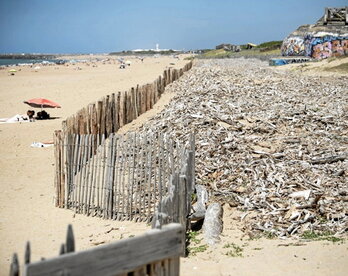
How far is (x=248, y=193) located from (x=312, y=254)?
2.04m

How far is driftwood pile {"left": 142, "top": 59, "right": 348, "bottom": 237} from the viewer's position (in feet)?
21.0

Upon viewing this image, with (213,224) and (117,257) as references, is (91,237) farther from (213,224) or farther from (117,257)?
(117,257)

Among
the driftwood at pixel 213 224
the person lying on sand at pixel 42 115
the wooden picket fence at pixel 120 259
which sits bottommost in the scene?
the driftwood at pixel 213 224

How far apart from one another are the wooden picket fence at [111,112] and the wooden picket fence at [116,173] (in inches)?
55.2

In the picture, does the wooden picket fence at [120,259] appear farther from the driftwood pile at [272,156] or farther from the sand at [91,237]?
the driftwood pile at [272,156]

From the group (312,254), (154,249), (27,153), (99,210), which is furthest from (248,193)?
(27,153)

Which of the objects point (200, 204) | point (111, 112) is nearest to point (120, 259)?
point (200, 204)

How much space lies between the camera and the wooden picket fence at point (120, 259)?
2.64m

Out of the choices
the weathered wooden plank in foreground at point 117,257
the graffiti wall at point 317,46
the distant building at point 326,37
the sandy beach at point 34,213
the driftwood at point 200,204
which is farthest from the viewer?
the distant building at point 326,37

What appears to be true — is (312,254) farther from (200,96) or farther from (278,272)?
(200,96)

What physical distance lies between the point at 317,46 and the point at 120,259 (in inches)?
1670

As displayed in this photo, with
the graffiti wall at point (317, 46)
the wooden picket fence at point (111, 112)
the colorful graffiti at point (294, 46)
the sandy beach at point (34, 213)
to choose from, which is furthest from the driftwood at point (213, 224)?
the colorful graffiti at point (294, 46)

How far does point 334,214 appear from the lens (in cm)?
621

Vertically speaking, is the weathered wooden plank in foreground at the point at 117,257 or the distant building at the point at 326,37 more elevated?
the distant building at the point at 326,37
